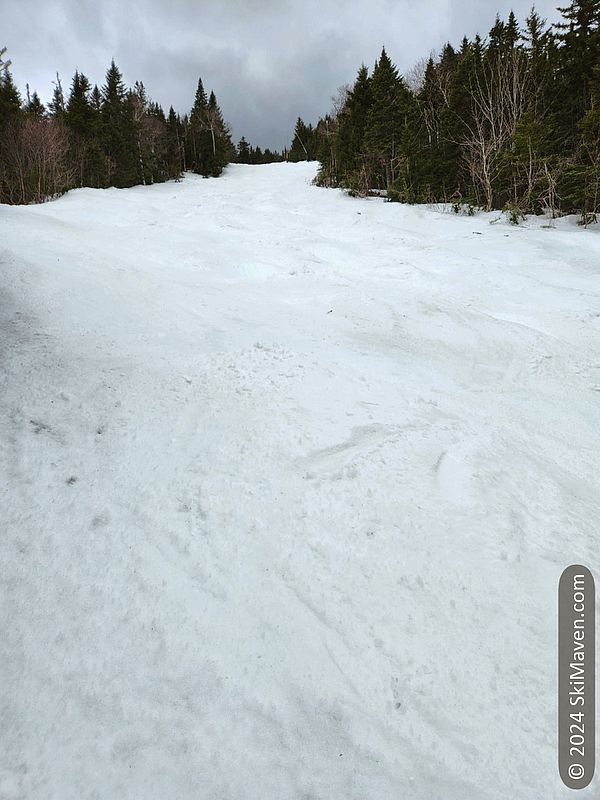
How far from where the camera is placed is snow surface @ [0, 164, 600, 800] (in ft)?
5.93

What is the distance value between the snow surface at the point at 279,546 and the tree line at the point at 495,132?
12453 millimetres

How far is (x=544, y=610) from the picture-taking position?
2.44 metres

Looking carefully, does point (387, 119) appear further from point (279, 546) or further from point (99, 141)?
point (279, 546)

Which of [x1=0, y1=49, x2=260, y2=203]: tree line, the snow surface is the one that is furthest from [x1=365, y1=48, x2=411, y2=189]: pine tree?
the snow surface

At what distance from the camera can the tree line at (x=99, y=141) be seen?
19.2m

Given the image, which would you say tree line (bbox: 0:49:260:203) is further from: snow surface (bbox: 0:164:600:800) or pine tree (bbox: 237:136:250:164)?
pine tree (bbox: 237:136:250:164)

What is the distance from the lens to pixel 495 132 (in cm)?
1942

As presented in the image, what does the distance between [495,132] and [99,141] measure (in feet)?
87.9

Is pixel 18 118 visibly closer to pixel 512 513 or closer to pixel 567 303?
pixel 567 303

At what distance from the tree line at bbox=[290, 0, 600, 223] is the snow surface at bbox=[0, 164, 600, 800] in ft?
40.9

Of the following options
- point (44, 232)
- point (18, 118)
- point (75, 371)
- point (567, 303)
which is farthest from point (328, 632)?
point (18, 118)

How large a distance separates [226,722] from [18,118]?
2889 cm

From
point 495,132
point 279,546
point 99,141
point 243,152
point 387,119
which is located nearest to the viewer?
point 279,546

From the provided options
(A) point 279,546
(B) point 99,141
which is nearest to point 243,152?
(B) point 99,141
